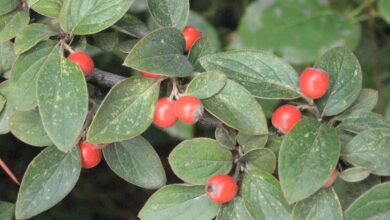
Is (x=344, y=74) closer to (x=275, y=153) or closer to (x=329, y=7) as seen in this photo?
(x=275, y=153)

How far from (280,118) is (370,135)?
0.68ft

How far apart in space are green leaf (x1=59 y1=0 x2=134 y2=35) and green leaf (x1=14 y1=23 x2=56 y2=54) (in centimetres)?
5

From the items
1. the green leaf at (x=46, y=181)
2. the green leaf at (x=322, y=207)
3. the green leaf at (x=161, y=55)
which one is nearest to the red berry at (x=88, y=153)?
the green leaf at (x=46, y=181)

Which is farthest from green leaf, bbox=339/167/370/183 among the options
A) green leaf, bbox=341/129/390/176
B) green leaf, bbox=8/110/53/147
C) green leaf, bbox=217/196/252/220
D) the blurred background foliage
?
the blurred background foliage

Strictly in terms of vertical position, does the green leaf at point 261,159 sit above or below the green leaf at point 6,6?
below

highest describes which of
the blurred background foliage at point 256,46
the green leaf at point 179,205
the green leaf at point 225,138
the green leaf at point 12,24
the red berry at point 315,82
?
the green leaf at point 12,24

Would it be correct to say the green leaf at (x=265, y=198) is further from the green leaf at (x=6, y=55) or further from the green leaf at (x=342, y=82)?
the green leaf at (x=6, y=55)

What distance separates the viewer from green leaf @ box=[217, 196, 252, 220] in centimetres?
138

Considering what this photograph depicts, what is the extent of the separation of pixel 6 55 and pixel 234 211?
2.23ft

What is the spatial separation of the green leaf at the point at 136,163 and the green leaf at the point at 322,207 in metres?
0.35

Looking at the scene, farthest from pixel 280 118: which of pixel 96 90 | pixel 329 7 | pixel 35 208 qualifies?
pixel 329 7

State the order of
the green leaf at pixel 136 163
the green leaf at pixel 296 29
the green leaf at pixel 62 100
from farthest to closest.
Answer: the green leaf at pixel 296 29, the green leaf at pixel 136 163, the green leaf at pixel 62 100

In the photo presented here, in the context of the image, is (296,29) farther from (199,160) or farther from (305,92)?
(199,160)

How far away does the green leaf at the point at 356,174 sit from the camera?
1.38 m
